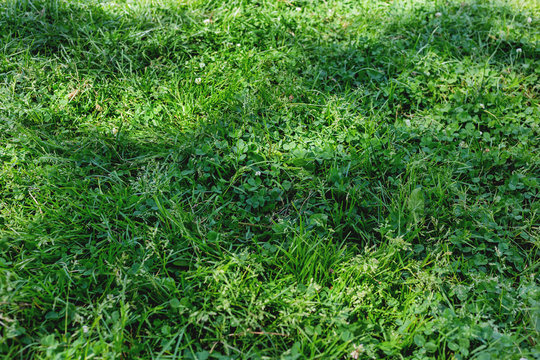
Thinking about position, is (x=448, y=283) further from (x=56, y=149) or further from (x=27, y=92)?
(x=27, y=92)

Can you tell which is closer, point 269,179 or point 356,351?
point 356,351

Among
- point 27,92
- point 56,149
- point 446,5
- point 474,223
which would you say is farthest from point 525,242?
point 27,92

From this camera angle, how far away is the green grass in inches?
76.1

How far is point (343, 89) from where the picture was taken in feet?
10.5

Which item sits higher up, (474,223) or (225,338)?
(474,223)

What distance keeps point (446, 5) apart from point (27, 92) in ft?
11.5

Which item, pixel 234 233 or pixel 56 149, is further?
pixel 56 149

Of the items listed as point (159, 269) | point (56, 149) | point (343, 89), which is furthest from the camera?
point (343, 89)

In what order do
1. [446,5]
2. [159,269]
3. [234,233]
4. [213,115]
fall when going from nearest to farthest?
[159,269] → [234,233] → [213,115] → [446,5]

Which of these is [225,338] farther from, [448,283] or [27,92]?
[27,92]

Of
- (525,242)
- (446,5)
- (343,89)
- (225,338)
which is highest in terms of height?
(446,5)

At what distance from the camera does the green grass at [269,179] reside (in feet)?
6.34

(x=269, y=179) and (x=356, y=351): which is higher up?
(x=269, y=179)

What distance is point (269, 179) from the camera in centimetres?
257
